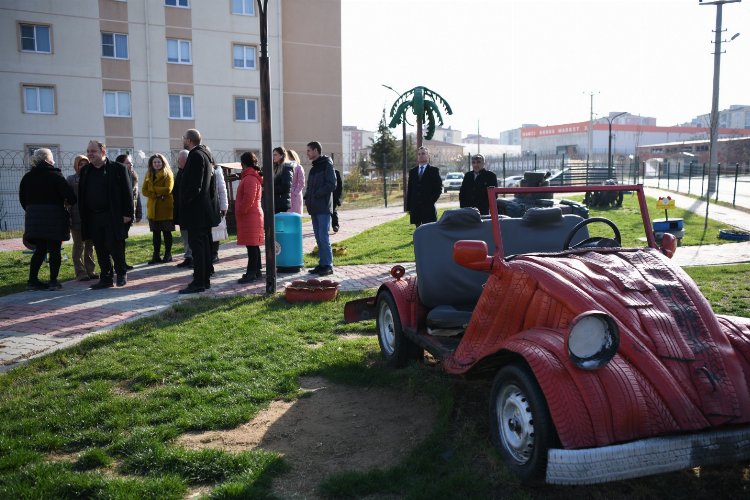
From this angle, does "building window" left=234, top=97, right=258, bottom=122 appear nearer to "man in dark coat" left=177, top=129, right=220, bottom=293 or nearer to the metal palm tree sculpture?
the metal palm tree sculpture

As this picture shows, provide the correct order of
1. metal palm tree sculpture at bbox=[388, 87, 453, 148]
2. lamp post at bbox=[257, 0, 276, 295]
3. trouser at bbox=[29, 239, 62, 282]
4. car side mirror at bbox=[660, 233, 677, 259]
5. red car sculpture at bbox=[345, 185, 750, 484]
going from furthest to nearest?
metal palm tree sculpture at bbox=[388, 87, 453, 148] → trouser at bbox=[29, 239, 62, 282] → lamp post at bbox=[257, 0, 276, 295] → car side mirror at bbox=[660, 233, 677, 259] → red car sculpture at bbox=[345, 185, 750, 484]

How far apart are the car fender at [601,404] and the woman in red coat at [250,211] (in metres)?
7.04

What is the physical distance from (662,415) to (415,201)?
26.7ft

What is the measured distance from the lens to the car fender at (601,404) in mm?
3033

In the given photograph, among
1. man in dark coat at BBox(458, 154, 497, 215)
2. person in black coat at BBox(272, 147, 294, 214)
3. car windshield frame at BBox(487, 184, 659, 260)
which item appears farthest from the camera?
person in black coat at BBox(272, 147, 294, 214)

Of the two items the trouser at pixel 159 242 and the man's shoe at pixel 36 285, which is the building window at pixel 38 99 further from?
the man's shoe at pixel 36 285

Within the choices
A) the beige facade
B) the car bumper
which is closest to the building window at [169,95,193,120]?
the beige facade

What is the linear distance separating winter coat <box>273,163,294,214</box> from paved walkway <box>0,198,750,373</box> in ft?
4.29

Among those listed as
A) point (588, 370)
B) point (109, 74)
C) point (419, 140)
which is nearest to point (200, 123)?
point (109, 74)

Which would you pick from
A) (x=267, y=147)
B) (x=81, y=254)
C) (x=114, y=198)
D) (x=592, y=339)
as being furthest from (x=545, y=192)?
(x=81, y=254)

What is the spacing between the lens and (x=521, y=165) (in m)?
72.0

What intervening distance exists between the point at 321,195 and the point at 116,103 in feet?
93.4

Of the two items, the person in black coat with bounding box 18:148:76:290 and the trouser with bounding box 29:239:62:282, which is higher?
the person in black coat with bounding box 18:148:76:290

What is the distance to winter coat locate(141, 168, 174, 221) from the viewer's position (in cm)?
1104
